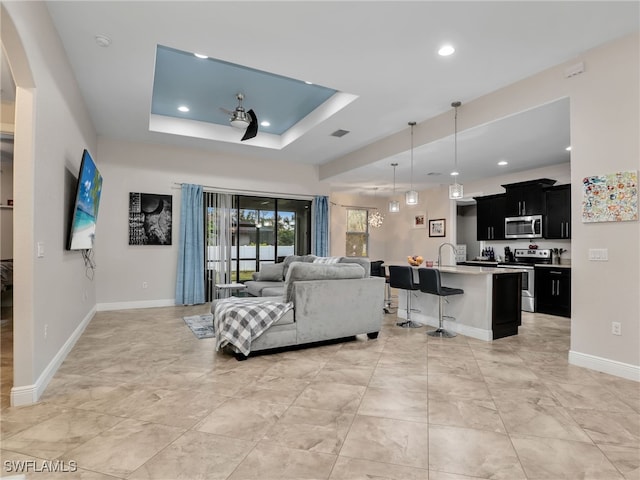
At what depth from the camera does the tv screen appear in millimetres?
3418

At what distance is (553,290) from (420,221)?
3.76m

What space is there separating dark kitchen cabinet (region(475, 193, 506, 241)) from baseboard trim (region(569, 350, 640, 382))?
165 inches

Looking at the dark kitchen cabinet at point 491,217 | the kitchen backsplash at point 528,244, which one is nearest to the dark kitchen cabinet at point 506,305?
the kitchen backsplash at point 528,244

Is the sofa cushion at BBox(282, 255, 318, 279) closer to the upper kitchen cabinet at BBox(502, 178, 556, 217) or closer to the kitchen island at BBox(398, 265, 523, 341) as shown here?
the kitchen island at BBox(398, 265, 523, 341)

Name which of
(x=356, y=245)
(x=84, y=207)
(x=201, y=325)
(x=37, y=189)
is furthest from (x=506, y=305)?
(x=356, y=245)

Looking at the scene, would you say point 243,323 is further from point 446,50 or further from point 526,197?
point 526,197

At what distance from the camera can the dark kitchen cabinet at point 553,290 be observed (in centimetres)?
572

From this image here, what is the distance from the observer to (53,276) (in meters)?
3.00

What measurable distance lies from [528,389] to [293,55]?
364cm

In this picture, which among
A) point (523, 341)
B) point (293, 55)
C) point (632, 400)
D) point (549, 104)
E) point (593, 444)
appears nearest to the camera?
point (593, 444)

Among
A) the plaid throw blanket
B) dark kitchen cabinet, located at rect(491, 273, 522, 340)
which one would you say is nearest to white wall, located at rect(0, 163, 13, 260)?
the plaid throw blanket

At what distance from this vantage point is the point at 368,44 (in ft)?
10.6

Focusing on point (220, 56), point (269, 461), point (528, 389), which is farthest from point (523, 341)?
point (220, 56)

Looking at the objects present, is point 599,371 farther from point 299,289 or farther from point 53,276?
point 53,276
